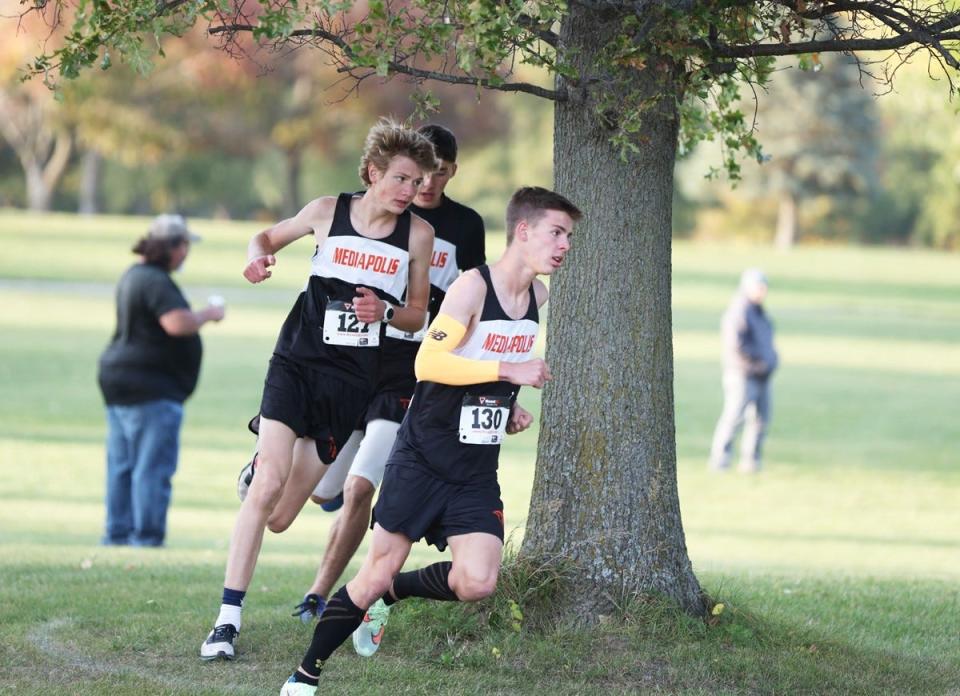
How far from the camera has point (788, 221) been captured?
230 feet

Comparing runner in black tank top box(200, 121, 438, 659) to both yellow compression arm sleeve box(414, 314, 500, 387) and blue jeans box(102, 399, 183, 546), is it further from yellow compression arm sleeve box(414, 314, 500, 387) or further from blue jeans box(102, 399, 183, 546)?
blue jeans box(102, 399, 183, 546)

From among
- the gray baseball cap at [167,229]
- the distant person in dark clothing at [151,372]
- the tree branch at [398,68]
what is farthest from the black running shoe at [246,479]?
the gray baseball cap at [167,229]

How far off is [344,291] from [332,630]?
Result: 1539 millimetres

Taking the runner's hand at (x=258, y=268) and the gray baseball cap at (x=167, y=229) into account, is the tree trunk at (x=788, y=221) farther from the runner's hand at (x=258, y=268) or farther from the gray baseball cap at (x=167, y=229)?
the runner's hand at (x=258, y=268)

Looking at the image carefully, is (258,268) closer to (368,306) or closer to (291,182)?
(368,306)

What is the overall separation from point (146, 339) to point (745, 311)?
8740mm

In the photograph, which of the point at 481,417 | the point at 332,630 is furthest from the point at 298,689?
the point at 481,417

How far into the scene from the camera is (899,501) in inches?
651

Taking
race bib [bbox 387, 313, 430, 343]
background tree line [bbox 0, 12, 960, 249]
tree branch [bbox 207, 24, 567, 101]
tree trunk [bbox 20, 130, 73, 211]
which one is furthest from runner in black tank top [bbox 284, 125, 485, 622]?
tree trunk [bbox 20, 130, 73, 211]

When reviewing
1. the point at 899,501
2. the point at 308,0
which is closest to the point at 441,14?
the point at 308,0

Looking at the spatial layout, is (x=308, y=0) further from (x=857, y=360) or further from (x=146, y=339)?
(x=857, y=360)

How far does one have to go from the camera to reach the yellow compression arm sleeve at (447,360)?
5289 millimetres

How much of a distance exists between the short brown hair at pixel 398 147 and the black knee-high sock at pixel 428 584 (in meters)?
1.68

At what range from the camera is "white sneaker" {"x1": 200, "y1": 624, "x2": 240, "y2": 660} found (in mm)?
5934
